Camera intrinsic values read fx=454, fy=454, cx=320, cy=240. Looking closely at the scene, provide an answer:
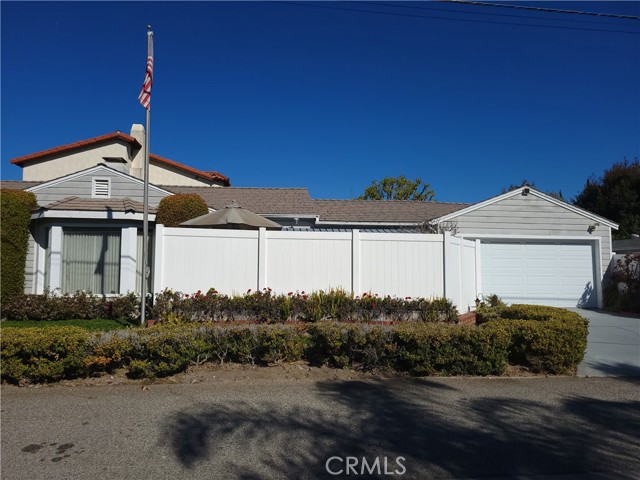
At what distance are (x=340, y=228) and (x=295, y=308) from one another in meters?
7.05

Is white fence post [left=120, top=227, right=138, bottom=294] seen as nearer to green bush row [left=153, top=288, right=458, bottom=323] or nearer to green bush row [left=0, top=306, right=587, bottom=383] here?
green bush row [left=153, top=288, right=458, bottom=323]

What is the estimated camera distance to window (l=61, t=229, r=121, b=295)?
36.4ft

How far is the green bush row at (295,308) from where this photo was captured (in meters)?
8.49

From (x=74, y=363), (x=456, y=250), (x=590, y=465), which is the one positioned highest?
(x=456, y=250)

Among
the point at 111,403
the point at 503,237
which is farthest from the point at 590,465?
the point at 503,237

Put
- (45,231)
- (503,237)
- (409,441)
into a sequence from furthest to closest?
(503,237) < (45,231) < (409,441)

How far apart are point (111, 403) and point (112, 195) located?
352 inches

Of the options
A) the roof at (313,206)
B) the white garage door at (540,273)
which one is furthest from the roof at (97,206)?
the white garage door at (540,273)

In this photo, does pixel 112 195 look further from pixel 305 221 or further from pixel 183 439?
pixel 183 439

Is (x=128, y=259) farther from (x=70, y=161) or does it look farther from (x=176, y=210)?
(x=70, y=161)

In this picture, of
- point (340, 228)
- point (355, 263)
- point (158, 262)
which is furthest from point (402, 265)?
point (340, 228)

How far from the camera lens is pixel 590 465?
372 cm

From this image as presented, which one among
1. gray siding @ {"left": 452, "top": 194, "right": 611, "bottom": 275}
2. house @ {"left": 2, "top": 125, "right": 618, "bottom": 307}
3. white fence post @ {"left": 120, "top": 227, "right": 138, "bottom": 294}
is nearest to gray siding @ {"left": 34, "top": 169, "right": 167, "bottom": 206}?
house @ {"left": 2, "top": 125, "right": 618, "bottom": 307}

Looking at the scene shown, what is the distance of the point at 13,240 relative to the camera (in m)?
10.8
